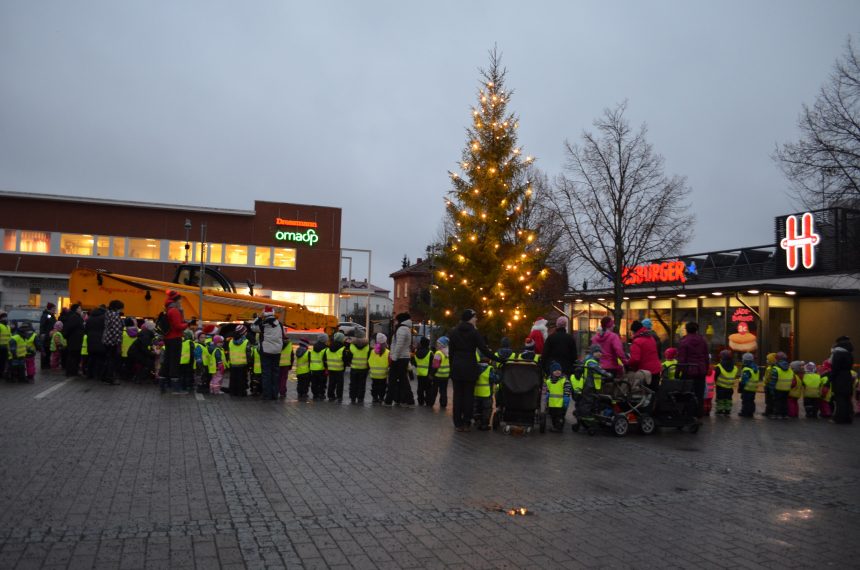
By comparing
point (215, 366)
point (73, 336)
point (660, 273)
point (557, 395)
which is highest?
point (660, 273)

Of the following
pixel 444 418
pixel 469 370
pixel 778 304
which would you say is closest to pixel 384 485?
pixel 469 370

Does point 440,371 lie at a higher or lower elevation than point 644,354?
lower

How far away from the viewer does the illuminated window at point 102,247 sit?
43000 millimetres

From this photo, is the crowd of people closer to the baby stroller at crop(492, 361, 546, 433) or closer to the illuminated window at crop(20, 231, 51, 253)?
the baby stroller at crop(492, 361, 546, 433)

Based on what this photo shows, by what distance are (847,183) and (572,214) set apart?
12624 mm

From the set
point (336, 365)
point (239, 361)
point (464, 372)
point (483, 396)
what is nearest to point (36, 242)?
Answer: point (239, 361)

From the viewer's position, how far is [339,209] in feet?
157

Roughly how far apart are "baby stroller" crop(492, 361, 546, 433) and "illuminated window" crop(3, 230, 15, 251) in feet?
131

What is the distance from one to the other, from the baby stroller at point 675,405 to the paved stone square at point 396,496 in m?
0.37

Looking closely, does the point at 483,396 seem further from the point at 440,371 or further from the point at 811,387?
the point at 811,387

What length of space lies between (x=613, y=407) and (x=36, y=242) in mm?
41078

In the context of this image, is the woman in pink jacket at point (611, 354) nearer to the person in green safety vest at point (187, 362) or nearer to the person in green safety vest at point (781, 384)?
the person in green safety vest at point (781, 384)

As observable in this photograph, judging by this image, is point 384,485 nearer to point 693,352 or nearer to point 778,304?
point 693,352

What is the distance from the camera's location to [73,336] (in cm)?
1736
